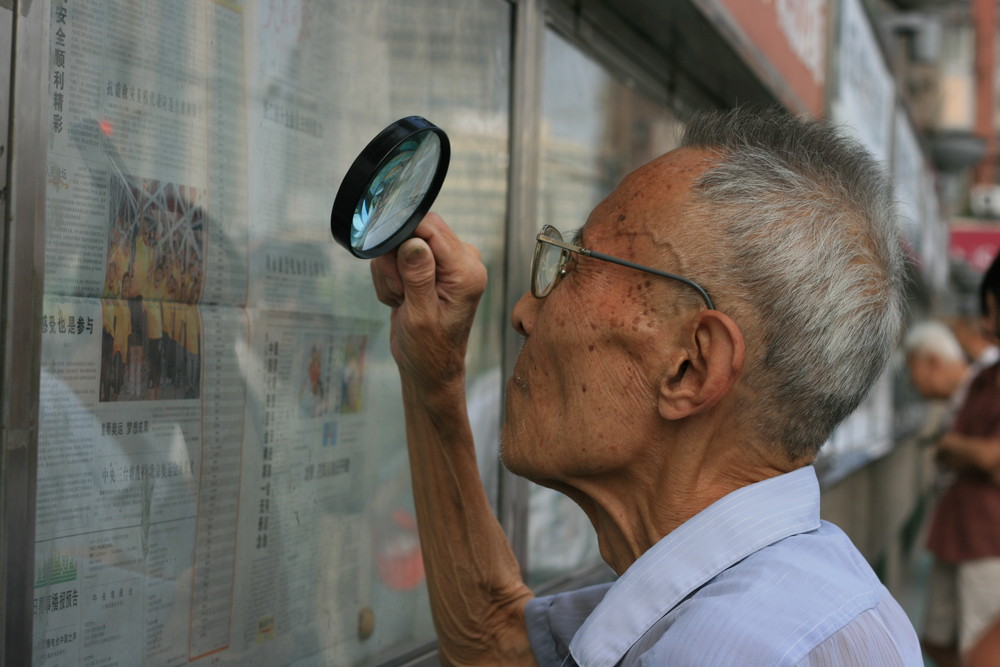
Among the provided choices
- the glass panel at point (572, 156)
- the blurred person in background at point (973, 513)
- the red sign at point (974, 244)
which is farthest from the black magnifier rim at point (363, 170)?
the red sign at point (974, 244)

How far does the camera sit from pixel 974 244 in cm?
1630

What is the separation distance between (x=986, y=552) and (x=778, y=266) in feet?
11.2

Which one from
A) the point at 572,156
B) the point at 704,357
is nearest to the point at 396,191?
the point at 704,357

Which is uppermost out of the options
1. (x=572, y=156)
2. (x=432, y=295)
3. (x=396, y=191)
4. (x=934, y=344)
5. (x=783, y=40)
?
(x=783, y=40)

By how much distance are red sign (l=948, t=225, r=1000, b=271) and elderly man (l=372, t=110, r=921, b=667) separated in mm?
15684

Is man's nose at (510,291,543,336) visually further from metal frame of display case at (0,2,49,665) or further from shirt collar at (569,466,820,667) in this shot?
metal frame of display case at (0,2,49,665)

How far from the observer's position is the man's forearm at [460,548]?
5.68 ft

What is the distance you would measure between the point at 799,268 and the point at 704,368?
18 centimetres

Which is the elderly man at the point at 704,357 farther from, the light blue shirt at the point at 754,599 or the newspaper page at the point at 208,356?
the newspaper page at the point at 208,356

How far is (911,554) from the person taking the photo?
999 centimetres

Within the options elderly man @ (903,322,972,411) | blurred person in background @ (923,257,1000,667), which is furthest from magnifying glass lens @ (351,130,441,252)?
elderly man @ (903,322,972,411)

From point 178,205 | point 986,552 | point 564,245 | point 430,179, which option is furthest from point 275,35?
point 986,552

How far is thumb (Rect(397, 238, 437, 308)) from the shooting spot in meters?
1.45

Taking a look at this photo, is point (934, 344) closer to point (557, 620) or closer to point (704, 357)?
point (557, 620)
